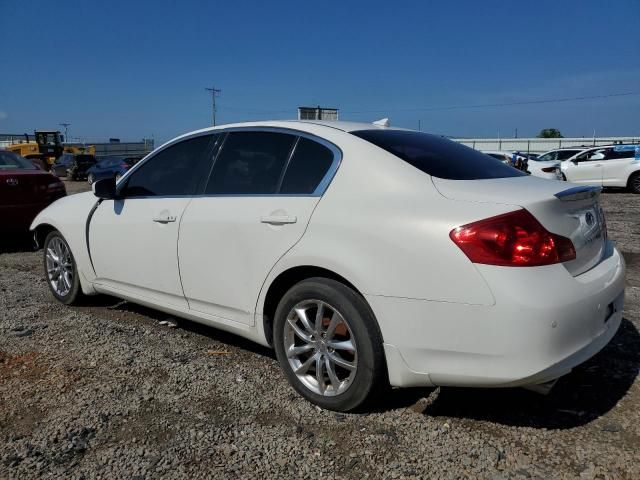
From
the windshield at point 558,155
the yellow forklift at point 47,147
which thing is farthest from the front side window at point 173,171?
the yellow forklift at point 47,147

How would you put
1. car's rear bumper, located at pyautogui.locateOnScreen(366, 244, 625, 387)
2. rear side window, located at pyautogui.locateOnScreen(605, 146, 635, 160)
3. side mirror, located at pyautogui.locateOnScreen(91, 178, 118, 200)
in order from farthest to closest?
rear side window, located at pyautogui.locateOnScreen(605, 146, 635, 160) → side mirror, located at pyautogui.locateOnScreen(91, 178, 118, 200) → car's rear bumper, located at pyautogui.locateOnScreen(366, 244, 625, 387)

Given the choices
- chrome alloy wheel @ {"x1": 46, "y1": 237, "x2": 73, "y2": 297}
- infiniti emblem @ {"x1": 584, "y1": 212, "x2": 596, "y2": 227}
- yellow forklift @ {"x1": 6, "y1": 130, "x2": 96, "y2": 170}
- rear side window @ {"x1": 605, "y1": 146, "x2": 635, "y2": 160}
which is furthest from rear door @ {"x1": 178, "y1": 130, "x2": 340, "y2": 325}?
yellow forklift @ {"x1": 6, "y1": 130, "x2": 96, "y2": 170}

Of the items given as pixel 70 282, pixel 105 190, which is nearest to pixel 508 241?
pixel 105 190

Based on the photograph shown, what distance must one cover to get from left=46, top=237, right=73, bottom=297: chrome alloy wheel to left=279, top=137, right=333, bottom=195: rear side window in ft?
8.41

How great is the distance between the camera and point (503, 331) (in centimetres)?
226

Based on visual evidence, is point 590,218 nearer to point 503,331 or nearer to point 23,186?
point 503,331

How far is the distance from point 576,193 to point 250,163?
187 centimetres

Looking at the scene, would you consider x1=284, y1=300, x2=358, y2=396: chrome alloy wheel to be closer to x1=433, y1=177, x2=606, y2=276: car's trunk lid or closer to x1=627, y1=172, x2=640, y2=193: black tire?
x1=433, y1=177, x2=606, y2=276: car's trunk lid

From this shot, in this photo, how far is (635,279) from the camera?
5.54 metres

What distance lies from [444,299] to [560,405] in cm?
115

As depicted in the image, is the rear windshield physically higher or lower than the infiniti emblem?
higher

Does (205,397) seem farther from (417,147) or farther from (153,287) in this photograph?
(417,147)

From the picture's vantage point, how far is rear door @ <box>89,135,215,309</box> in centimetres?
362

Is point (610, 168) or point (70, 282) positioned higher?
point (610, 168)
